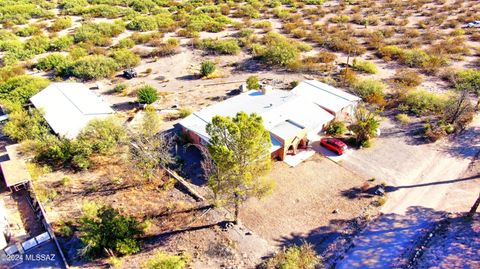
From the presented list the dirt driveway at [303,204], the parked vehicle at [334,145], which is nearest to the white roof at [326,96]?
the parked vehicle at [334,145]

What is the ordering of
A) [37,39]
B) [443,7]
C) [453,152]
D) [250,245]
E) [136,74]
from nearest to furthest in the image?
[250,245]
[453,152]
[136,74]
[37,39]
[443,7]

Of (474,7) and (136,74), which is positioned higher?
(474,7)

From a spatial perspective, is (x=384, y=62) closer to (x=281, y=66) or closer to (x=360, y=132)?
(x=281, y=66)

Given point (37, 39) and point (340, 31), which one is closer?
point (37, 39)

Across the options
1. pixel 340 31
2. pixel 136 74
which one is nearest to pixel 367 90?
pixel 340 31

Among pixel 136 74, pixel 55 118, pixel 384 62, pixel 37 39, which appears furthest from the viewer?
pixel 37 39

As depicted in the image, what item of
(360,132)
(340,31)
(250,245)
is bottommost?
(250,245)
